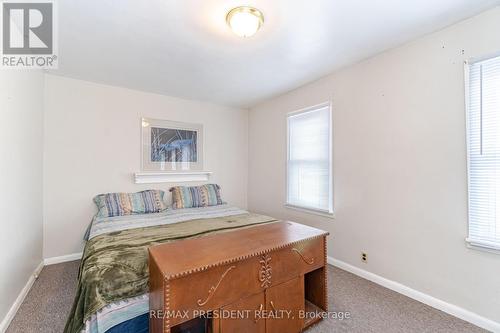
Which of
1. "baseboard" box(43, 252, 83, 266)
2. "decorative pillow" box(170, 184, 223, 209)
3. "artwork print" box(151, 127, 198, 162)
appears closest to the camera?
"baseboard" box(43, 252, 83, 266)

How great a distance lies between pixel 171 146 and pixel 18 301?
238 cm

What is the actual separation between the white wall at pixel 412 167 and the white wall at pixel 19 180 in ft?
10.3

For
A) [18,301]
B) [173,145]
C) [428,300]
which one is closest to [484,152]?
[428,300]

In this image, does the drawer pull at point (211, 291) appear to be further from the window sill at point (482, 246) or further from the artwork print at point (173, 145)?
the artwork print at point (173, 145)

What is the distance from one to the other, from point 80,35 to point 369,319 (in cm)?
349

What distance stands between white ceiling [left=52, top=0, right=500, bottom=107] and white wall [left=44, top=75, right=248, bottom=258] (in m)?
0.30

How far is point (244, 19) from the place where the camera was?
5.46 feet

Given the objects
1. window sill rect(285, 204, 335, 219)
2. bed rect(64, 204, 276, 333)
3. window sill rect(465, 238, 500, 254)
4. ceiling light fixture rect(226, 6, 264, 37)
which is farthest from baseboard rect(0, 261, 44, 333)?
window sill rect(465, 238, 500, 254)

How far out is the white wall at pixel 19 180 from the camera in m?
A: 1.72

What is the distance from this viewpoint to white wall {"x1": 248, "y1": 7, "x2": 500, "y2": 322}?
1.79m

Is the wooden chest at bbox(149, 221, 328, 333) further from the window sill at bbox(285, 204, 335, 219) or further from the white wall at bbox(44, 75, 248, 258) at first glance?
the white wall at bbox(44, 75, 248, 258)

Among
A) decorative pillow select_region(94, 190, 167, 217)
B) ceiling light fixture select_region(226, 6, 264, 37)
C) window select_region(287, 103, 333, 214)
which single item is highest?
ceiling light fixture select_region(226, 6, 264, 37)

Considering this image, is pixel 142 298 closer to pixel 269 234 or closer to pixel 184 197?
pixel 269 234

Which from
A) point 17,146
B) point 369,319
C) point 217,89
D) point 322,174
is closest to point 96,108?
point 17,146
